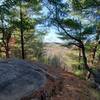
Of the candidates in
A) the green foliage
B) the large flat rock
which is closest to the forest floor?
the large flat rock

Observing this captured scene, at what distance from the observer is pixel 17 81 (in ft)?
18.5

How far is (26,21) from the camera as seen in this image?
59.3ft

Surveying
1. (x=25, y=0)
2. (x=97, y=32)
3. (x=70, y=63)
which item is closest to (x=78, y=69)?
(x=70, y=63)

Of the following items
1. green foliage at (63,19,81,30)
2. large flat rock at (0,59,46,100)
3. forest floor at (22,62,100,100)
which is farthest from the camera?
green foliage at (63,19,81,30)

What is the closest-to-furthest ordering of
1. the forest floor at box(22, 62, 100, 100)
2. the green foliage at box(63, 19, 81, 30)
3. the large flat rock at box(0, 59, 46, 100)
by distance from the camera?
the large flat rock at box(0, 59, 46, 100), the forest floor at box(22, 62, 100, 100), the green foliage at box(63, 19, 81, 30)

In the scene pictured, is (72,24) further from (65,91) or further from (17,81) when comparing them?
(17,81)

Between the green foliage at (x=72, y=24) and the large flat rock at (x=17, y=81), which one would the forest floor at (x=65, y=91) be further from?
the green foliage at (x=72, y=24)

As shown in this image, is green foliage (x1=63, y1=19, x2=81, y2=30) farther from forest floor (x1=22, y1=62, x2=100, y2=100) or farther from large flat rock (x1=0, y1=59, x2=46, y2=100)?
large flat rock (x1=0, y1=59, x2=46, y2=100)

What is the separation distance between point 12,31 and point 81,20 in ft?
17.1

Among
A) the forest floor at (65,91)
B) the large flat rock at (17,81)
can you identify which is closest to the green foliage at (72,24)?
the forest floor at (65,91)

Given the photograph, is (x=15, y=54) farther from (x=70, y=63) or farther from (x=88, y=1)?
(x=88, y=1)

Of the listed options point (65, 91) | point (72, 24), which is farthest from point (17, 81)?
point (72, 24)

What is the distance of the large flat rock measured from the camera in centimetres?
530

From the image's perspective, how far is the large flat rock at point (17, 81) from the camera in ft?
17.4
